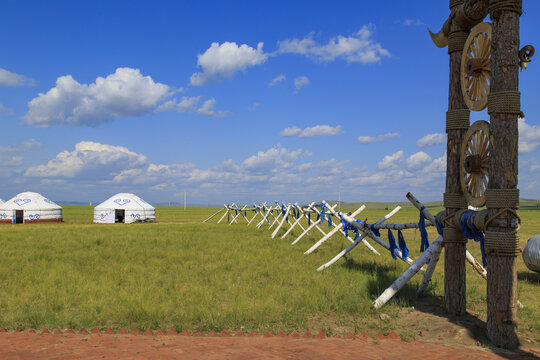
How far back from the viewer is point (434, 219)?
7.67m

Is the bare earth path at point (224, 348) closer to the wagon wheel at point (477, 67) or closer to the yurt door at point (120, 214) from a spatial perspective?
the wagon wheel at point (477, 67)

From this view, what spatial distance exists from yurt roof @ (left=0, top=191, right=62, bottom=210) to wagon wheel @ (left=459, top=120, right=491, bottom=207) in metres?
35.8

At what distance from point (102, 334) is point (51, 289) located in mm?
3393

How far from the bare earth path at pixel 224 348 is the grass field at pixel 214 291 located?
2.00 feet

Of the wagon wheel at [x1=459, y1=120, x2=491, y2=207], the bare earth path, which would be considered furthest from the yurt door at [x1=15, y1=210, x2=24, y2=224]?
the wagon wheel at [x1=459, y1=120, x2=491, y2=207]

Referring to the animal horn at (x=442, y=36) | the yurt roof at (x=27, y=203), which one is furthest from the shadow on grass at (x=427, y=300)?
the yurt roof at (x=27, y=203)

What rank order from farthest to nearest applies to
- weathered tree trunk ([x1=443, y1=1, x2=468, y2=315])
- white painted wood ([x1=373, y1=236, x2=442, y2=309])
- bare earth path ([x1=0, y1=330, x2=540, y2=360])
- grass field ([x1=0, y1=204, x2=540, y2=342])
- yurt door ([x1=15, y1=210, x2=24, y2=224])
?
yurt door ([x1=15, y1=210, x2=24, y2=224]) < white painted wood ([x1=373, y1=236, x2=442, y2=309]) < weathered tree trunk ([x1=443, y1=1, x2=468, y2=315]) < grass field ([x1=0, y1=204, x2=540, y2=342]) < bare earth path ([x1=0, y1=330, x2=540, y2=360])

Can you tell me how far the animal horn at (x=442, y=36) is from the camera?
24.2 feet

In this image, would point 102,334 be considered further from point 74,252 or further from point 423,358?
point 74,252

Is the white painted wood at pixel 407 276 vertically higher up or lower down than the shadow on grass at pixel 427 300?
higher up

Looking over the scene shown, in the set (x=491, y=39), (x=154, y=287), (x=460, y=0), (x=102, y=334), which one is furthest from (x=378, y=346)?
(x=460, y=0)

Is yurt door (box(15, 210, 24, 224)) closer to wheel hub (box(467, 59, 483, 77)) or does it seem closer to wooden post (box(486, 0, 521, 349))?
wheel hub (box(467, 59, 483, 77))

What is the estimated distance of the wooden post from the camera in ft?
18.2

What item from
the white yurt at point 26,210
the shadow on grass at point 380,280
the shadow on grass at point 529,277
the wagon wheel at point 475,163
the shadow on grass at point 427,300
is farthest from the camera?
the white yurt at point 26,210
